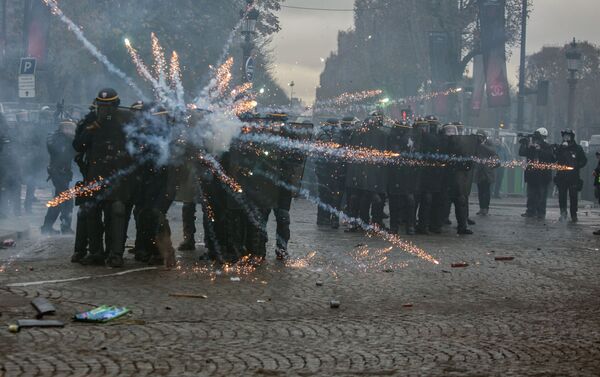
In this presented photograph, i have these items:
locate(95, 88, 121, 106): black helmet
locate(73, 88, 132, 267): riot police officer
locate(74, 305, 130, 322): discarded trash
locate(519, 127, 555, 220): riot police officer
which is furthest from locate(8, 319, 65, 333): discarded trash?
locate(519, 127, 555, 220): riot police officer

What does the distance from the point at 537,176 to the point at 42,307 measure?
16.4 meters

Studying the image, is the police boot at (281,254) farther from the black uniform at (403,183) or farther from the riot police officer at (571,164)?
the riot police officer at (571,164)

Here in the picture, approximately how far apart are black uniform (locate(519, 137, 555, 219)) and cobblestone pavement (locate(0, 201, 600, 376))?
8860 millimetres

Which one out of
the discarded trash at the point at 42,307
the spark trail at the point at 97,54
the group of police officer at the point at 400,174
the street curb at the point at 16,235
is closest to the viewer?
the discarded trash at the point at 42,307

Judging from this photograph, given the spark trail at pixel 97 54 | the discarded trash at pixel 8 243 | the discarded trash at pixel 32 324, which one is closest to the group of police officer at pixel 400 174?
the discarded trash at pixel 8 243

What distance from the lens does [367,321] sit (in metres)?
8.34

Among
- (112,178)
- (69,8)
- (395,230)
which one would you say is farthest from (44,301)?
(69,8)

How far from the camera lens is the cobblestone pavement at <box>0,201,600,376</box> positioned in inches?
261

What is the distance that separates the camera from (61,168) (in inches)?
624

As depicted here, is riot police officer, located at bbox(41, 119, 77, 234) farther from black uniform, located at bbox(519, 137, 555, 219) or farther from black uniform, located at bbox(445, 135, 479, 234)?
black uniform, located at bbox(519, 137, 555, 219)

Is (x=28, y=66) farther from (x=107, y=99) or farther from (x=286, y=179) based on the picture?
(x=107, y=99)

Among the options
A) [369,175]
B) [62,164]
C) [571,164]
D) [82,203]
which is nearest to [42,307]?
[82,203]

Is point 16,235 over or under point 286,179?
under

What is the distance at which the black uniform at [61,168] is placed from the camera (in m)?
15.7
